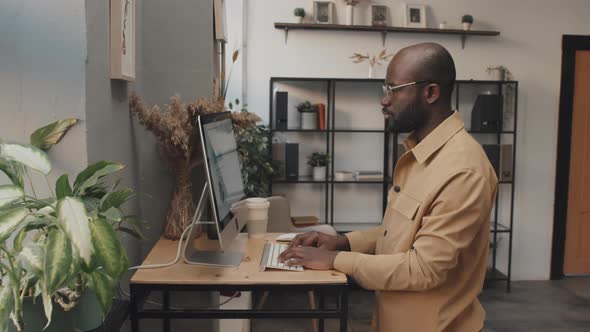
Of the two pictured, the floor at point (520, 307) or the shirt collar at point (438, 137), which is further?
the floor at point (520, 307)

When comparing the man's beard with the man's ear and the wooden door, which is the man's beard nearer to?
the man's ear

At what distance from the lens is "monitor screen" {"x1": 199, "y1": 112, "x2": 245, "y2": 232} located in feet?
5.86

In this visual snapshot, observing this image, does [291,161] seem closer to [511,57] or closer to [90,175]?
[511,57]

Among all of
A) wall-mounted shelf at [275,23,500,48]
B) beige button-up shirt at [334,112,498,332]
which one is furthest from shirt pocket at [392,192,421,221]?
wall-mounted shelf at [275,23,500,48]

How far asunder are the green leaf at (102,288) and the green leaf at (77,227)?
0.27 ft

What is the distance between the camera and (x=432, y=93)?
1.77 metres

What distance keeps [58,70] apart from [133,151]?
0.69m

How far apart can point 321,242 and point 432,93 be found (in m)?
0.66

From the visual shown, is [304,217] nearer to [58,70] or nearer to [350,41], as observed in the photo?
[350,41]

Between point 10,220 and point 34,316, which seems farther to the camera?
point 34,316

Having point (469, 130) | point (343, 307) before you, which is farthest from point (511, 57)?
point (343, 307)

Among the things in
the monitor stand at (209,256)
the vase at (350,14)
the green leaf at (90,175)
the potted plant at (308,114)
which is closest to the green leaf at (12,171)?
the green leaf at (90,175)

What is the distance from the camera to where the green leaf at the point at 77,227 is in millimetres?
1044

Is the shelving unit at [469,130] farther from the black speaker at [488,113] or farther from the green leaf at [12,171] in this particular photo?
the green leaf at [12,171]
